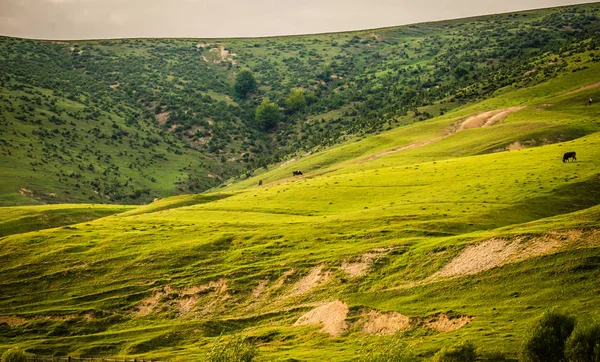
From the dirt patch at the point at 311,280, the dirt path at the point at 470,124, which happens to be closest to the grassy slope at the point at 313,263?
the dirt patch at the point at 311,280

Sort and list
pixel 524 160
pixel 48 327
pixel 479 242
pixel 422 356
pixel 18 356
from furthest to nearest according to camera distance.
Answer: pixel 524 160 → pixel 48 327 → pixel 479 242 → pixel 18 356 → pixel 422 356

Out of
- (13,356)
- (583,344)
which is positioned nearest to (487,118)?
(583,344)

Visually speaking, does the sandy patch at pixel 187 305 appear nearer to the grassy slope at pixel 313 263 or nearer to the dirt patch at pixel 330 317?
the grassy slope at pixel 313 263

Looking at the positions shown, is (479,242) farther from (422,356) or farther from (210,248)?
(210,248)

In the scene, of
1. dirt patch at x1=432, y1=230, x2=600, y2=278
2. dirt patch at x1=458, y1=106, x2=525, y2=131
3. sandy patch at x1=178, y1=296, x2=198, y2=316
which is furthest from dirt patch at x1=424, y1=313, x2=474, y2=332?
dirt patch at x1=458, y1=106, x2=525, y2=131

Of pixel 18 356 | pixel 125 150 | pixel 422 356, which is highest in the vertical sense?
pixel 125 150

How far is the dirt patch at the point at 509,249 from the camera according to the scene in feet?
163

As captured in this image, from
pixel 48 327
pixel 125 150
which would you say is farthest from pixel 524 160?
pixel 125 150

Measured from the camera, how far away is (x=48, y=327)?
57938mm

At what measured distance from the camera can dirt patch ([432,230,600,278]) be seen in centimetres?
4959

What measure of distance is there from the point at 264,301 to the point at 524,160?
42.7 meters

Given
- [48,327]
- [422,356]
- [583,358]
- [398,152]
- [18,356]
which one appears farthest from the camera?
[398,152]

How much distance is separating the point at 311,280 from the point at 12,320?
25292mm

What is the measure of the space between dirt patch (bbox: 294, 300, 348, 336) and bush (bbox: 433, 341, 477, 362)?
548 inches
